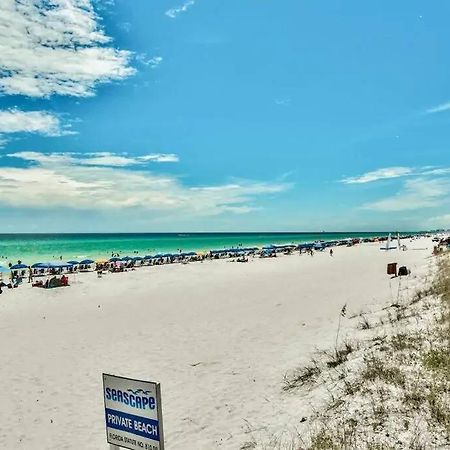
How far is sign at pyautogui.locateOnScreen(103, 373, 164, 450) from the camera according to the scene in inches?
136

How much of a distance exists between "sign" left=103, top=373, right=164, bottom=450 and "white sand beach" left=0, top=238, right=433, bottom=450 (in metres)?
3.24

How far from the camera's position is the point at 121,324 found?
1677 centimetres

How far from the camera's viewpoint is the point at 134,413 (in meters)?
3.62

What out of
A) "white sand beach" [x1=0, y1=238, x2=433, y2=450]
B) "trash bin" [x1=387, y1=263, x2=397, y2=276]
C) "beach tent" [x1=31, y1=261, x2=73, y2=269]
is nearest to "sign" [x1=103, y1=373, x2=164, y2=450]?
"white sand beach" [x1=0, y1=238, x2=433, y2=450]

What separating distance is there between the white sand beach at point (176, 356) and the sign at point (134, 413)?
3241mm

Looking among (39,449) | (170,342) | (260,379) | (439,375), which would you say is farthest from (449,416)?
(170,342)

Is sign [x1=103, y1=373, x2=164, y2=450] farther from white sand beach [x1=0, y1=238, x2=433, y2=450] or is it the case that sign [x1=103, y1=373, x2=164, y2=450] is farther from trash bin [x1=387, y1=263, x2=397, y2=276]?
trash bin [x1=387, y1=263, x2=397, y2=276]

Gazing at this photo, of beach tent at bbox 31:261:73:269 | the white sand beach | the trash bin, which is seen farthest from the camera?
beach tent at bbox 31:261:73:269

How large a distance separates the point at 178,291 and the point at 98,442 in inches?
756

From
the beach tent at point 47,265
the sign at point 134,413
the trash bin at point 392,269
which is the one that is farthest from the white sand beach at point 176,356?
the beach tent at point 47,265

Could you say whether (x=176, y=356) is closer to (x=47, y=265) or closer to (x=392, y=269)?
(x=392, y=269)

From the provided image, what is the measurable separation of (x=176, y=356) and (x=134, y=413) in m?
8.59

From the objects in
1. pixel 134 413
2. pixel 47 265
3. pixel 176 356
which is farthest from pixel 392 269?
pixel 47 265

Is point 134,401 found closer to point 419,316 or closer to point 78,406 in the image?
point 78,406
